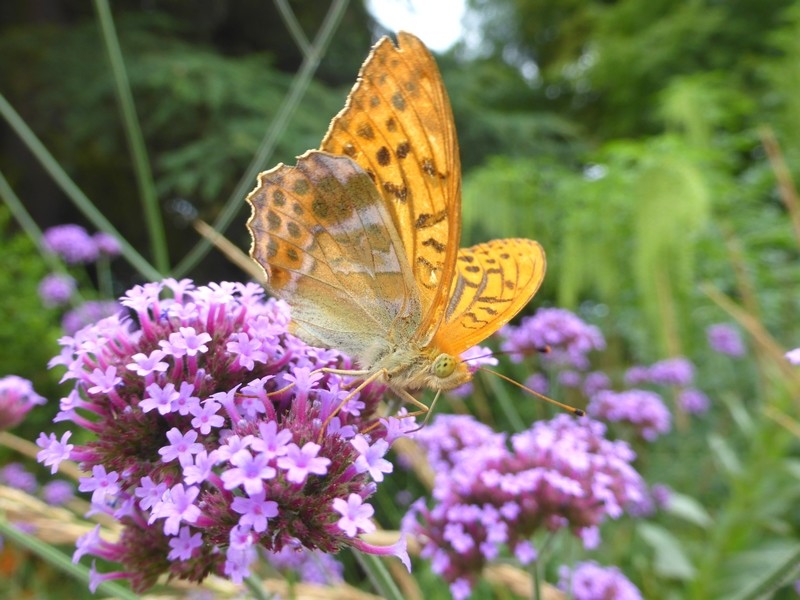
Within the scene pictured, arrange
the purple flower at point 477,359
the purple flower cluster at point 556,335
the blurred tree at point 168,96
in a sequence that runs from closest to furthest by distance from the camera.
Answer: the purple flower at point 477,359
the purple flower cluster at point 556,335
the blurred tree at point 168,96

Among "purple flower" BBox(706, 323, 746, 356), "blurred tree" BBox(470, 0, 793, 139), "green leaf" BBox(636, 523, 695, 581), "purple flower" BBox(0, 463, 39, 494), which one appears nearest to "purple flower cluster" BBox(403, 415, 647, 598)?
"green leaf" BBox(636, 523, 695, 581)

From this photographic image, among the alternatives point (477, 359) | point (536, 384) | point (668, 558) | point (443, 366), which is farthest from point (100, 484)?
point (536, 384)

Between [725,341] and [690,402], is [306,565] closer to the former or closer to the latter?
[690,402]

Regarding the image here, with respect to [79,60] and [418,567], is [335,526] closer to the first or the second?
[418,567]

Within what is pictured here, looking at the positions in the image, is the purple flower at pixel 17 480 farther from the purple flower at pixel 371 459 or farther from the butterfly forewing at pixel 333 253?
the purple flower at pixel 371 459

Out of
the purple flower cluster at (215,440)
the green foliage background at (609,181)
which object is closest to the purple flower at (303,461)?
the purple flower cluster at (215,440)

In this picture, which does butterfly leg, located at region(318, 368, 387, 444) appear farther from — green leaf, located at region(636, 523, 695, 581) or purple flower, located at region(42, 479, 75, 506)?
purple flower, located at region(42, 479, 75, 506)
